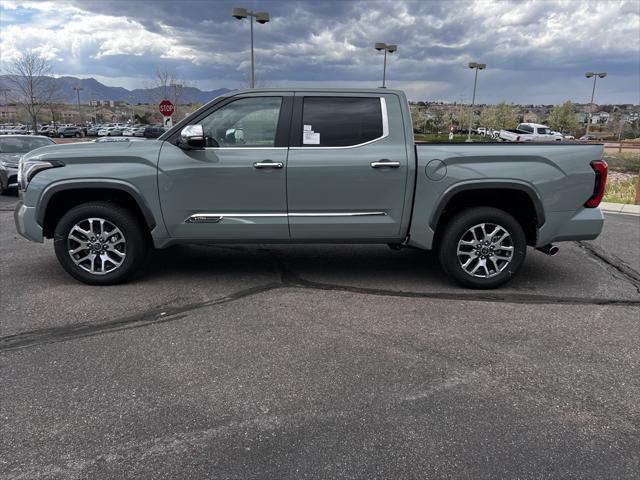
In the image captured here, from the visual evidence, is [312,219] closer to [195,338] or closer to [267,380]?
[195,338]

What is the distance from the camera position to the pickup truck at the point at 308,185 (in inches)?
177

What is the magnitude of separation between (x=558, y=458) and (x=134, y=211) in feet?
13.6

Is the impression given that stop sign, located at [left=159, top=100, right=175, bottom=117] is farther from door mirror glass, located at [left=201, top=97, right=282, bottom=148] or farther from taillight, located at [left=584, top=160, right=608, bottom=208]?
taillight, located at [left=584, top=160, right=608, bottom=208]

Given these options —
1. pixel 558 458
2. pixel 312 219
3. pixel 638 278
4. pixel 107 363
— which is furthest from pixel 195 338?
pixel 638 278

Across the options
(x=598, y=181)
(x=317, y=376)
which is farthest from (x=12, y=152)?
(x=598, y=181)

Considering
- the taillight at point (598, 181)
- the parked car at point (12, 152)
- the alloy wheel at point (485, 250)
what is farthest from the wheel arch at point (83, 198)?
the parked car at point (12, 152)

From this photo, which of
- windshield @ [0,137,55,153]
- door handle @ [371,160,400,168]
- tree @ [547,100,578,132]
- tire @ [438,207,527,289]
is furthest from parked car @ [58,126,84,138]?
tree @ [547,100,578,132]

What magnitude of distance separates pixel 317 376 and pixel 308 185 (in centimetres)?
198

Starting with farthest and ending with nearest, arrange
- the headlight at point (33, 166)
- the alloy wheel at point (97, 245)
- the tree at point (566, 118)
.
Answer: the tree at point (566, 118) < the alloy wheel at point (97, 245) < the headlight at point (33, 166)

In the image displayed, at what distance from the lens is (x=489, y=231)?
4691 millimetres

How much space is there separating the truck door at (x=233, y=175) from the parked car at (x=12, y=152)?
899 centimetres

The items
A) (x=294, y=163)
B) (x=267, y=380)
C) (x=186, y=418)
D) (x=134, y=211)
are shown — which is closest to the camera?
(x=186, y=418)

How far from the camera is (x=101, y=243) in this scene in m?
4.70

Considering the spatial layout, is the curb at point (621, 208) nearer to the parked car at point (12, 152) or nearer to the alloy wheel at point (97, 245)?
the alloy wheel at point (97, 245)
